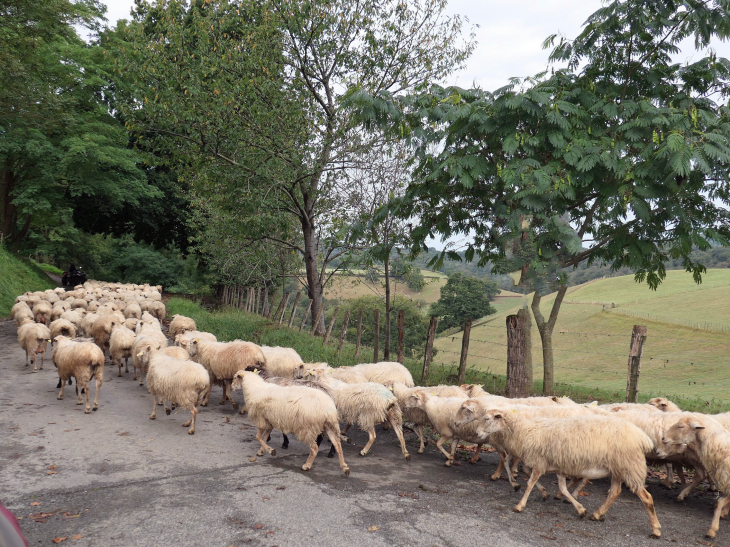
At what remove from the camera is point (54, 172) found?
95.2ft

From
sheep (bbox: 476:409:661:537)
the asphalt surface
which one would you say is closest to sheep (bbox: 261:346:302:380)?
the asphalt surface

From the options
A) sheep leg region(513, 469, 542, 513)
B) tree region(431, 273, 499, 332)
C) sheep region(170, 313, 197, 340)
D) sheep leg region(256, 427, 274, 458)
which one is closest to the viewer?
sheep leg region(513, 469, 542, 513)

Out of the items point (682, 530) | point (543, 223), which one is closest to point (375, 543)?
point (682, 530)

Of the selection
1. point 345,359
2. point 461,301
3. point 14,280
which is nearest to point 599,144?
point 345,359

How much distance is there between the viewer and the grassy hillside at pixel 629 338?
27.6 metres

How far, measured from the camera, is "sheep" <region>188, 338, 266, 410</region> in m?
9.96

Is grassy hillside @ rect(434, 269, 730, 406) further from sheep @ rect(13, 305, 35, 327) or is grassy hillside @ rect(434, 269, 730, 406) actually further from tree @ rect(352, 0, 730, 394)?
sheep @ rect(13, 305, 35, 327)

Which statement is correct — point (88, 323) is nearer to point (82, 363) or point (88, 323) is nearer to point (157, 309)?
point (82, 363)

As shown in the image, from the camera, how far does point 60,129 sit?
26062 mm

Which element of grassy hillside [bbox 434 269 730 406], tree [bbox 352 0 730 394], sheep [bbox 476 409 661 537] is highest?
tree [bbox 352 0 730 394]

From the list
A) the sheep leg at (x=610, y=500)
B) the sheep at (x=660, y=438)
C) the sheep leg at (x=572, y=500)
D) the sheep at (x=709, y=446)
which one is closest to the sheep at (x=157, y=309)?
the sheep leg at (x=572, y=500)

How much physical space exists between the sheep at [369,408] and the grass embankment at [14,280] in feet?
64.4

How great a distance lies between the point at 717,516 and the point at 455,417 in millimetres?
3054

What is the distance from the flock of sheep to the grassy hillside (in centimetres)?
1413
